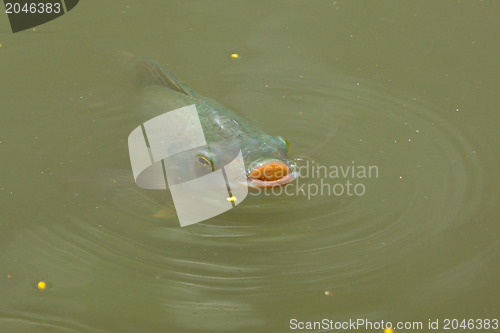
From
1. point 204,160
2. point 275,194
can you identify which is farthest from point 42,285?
point 275,194

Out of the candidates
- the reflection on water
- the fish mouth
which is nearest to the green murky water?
the reflection on water

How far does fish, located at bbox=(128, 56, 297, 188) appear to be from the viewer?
3443mm

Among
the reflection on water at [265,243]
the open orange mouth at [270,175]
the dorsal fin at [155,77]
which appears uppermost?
the dorsal fin at [155,77]

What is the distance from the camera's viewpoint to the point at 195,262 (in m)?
3.22

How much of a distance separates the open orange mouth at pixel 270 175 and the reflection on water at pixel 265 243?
0.44 feet

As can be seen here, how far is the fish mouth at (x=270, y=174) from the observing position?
3398 millimetres

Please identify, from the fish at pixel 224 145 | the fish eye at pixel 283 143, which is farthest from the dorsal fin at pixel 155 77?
the fish eye at pixel 283 143

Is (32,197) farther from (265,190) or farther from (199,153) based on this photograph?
(265,190)

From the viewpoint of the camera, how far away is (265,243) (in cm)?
332

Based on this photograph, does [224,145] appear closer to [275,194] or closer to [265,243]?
[275,194]

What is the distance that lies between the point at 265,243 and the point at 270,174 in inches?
15.5

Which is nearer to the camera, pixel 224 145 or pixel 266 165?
pixel 266 165

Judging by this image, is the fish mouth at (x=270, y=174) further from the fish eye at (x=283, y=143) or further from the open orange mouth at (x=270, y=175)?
the fish eye at (x=283, y=143)

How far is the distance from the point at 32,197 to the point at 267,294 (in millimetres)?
1554
